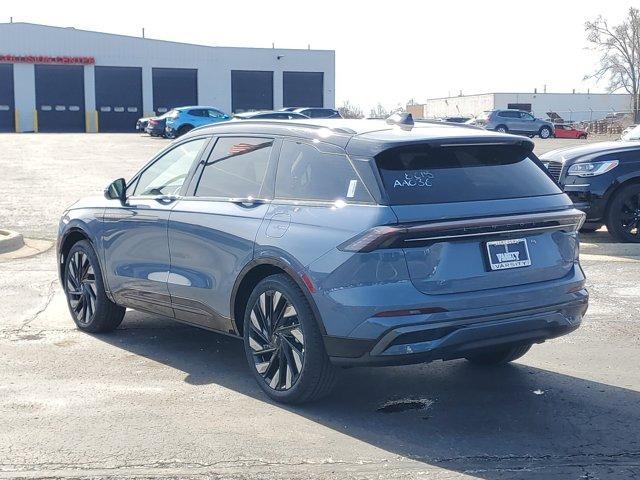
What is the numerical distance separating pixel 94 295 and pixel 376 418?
10.4ft

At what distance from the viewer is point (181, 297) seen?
6.59 meters

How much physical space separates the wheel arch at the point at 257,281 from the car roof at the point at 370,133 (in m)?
0.82

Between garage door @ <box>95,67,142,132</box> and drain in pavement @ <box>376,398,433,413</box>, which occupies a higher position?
garage door @ <box>95,67,142,132</box>

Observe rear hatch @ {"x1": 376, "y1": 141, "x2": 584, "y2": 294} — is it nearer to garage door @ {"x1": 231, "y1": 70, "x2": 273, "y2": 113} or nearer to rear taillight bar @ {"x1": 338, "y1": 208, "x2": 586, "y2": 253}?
rear taillight bar @ {"x1": 338, "y1": 208, "x2": 586, "y2": 253}

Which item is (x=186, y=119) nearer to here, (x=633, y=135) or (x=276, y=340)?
(x=633, y=135)

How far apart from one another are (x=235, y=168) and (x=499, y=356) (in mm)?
2327

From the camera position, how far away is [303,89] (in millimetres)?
64125

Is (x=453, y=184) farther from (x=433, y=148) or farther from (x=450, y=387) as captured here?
(x=450, y=387)

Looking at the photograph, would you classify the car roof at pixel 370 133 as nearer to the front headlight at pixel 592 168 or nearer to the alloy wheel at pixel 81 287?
the alloy wheel at pixel 81 287

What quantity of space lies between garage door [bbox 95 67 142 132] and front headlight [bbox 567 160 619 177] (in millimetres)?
51838

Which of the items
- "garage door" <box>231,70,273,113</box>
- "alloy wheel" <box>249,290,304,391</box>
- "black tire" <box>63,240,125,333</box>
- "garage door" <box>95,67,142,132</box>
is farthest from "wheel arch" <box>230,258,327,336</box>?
"garage door" <box>231,70,273,113</box>

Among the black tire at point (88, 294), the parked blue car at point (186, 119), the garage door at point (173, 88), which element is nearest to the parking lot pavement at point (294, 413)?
the black tire at point (88, 294)

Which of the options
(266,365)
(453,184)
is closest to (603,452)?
(453,184)

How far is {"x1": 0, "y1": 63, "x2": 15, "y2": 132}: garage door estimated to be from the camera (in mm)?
59188
